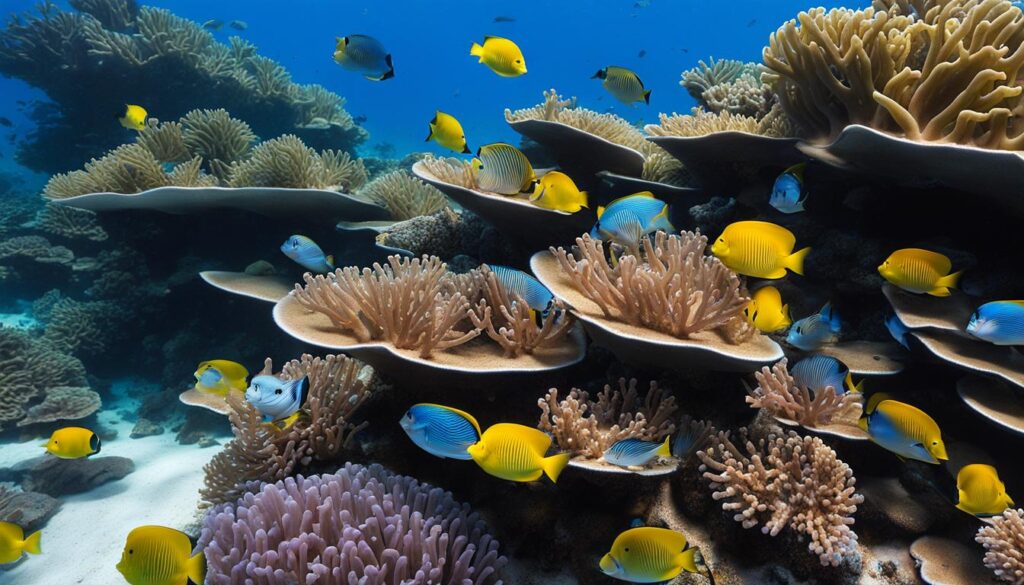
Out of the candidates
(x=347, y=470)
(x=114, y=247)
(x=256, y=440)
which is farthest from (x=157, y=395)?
(x=347, y=470)

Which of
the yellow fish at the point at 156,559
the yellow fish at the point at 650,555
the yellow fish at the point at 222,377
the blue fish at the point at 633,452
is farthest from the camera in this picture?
the yellow fish at the point at 222,377

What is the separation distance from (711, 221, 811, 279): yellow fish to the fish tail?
3183 mm

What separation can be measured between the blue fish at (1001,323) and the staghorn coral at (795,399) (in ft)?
2.21

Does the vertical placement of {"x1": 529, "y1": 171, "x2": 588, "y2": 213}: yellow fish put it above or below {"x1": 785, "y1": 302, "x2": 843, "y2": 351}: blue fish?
above

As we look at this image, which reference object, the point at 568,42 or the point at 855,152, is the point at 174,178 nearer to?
the point at 855,152

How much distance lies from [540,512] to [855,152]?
2952mm

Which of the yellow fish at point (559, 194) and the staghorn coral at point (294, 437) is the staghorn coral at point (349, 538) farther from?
the yellow fish at point (559, 194)

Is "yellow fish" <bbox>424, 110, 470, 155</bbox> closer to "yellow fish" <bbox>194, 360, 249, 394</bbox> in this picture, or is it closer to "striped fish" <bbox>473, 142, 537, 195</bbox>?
"striped fish" <bbox>473, 142, 537, 195</bbox>

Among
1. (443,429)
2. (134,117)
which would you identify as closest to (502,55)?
(443,429)

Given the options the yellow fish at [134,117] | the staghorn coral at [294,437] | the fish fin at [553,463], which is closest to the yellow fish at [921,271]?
the fish fin at [553,463]

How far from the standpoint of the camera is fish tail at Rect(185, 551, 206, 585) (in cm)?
283

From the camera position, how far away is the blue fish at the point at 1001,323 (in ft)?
8.91

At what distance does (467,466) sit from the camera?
Result: 3.60 m

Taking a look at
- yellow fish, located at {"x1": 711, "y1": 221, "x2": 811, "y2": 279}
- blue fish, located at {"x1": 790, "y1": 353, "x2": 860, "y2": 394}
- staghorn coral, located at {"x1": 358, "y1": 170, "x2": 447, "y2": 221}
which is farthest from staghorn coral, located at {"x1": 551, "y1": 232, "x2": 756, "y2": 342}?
staghorn coral, located at {"x1": 358, "y1": 170, "x2": 447, "y2": 221}
